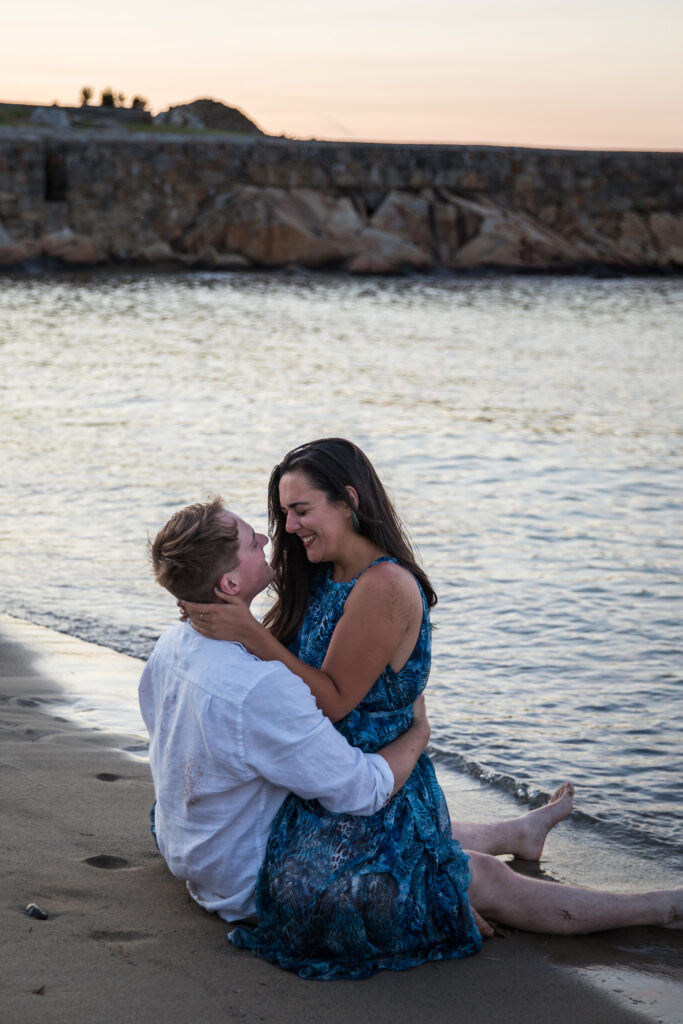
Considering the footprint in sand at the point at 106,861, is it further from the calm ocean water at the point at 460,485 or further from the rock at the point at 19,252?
the rock at the point at 19,252

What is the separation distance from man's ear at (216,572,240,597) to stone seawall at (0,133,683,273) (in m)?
31.9

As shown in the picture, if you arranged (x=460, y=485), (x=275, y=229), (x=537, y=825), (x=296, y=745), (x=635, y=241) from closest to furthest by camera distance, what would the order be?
1. (x=296, y=745)
2. (x=537, y=825)
3. (x=460, y=485)
4. (x=275, y=229)
5. (x=635, y=241)

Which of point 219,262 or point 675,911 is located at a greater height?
point 219,262

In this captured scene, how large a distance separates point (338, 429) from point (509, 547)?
14.4ft

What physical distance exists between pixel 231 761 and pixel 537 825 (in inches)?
53.7

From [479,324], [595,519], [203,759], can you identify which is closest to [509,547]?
[595,519]

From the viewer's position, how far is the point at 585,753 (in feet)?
15.6

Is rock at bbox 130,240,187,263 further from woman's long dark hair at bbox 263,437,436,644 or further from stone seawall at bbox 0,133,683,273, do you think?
woman's long dark hair at bbox 263,437,436,644

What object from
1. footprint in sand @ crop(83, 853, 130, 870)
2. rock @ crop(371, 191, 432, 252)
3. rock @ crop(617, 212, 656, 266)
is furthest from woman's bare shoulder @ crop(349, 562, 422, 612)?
rock @ crop(617, 212, 656, 266)

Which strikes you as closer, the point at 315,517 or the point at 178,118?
the point at 315,517

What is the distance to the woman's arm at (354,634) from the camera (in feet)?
8.95

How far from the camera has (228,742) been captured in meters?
2.65

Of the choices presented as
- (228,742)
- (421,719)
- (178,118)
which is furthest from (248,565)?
(178,118)

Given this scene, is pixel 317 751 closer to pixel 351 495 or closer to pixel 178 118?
pixel 351 495
